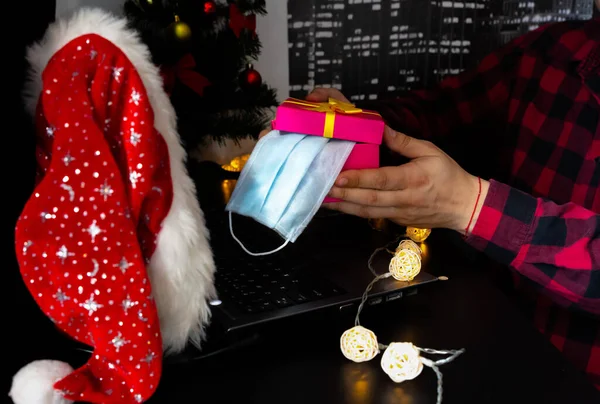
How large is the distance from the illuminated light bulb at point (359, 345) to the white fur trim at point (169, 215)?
15 centimetres

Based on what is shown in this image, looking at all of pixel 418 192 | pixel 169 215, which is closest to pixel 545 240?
pixel 418 192

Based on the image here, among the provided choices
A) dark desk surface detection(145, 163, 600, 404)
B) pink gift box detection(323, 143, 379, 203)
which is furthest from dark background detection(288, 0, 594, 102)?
dark desk surface detection(145, 163, 600, 404)

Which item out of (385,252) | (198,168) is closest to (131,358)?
(385,252)

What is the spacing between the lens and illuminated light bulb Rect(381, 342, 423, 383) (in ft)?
1.73

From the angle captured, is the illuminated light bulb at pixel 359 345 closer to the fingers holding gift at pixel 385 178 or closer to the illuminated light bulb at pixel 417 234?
the fingers holding gift at pixel 385 178

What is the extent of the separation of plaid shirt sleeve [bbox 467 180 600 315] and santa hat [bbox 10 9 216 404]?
1.42 ft

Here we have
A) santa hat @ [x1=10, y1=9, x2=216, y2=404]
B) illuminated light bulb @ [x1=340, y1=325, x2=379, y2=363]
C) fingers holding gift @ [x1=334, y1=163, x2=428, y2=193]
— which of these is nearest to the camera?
santa hat @ [x1=10, y1=9, x2=216, y2=404]

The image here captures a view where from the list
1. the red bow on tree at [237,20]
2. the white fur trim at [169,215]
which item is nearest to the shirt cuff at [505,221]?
the white fur trim at [169,215]

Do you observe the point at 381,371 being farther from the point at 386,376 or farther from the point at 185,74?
the point at 185,74

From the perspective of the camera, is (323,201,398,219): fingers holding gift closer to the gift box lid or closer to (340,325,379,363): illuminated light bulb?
the gift box lid

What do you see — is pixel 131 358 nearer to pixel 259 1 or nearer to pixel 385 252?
pixel 385 252

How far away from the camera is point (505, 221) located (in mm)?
745

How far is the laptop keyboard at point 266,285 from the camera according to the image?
61 centimetres

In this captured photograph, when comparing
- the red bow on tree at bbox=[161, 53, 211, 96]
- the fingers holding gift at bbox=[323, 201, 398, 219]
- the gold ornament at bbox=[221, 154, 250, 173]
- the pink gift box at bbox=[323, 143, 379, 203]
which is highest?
the red bow on tree at bbox=[161, 53, 211, 96]
